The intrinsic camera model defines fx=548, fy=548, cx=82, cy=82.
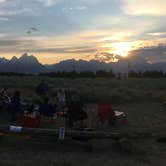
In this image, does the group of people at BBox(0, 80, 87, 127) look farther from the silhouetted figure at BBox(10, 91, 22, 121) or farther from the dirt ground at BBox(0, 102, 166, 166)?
the dirt ground at BBox(0, 102, 166, 166)

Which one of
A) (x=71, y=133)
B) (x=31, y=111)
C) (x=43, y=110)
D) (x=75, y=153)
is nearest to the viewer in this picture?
(x=75, y=153)

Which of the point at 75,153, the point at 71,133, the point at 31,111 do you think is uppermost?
the point at 31,111

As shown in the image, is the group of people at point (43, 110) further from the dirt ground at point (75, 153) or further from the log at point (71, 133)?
the log at point (71, 133)

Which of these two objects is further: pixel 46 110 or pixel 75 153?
pixel 46 110

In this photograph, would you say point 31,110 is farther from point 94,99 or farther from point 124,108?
point 94,99

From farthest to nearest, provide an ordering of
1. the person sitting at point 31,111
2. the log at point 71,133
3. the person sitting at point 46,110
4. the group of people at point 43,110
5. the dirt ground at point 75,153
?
the person sitting at point 46,110 → the person sitting at point 31,111 → the group of people at point 43,110 → the log at point 71,133 → the dirt ground at point 75,153

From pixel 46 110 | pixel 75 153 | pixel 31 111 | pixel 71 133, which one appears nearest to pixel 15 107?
pixel 31 111

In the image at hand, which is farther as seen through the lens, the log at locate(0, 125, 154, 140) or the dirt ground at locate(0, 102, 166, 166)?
the log at locate(0, 125, 154, 140)

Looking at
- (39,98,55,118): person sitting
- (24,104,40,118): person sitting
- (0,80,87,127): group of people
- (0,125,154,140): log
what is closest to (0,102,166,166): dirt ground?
(0,125,154,140): log

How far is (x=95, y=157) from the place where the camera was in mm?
13703

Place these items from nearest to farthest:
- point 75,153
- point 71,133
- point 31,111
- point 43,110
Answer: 1. point 75,153
2. point 71,133
3. point 43,110
4. point 31,111

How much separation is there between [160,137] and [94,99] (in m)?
13.8

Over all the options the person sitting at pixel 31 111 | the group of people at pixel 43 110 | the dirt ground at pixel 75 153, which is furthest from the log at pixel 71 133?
the person sitting at pixel 31 111

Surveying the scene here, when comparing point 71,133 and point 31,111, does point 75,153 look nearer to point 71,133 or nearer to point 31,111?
point 71,133
